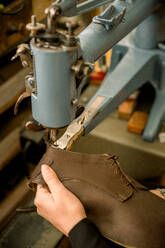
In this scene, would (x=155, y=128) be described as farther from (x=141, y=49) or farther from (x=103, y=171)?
(x=103, y=171)

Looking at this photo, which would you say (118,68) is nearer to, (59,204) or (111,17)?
(111,17)

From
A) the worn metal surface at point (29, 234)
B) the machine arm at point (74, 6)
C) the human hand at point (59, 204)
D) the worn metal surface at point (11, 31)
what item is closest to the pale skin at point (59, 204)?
the human hand at point (59, 204)

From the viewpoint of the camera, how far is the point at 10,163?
152 centimetres

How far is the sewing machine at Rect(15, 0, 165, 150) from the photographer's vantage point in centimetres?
52

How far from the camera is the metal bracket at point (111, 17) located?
66cm

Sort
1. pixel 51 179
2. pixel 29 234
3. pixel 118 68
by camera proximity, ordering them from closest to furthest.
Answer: pixel 51 179, pixel 29 234, pixel 118 68

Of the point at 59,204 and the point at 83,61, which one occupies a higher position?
the point at 83,61

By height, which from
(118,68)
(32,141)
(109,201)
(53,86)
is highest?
(53,86)

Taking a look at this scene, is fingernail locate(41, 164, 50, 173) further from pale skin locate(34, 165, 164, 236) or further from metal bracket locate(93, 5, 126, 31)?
metal bracket locate(93, 5, 126, 31)

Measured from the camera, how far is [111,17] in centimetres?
68

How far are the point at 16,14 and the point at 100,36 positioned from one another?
58cm

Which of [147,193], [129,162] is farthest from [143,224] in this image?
[129,162]

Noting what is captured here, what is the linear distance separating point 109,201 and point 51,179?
0.16m

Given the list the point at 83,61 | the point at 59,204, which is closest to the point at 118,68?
the point at 83,61
